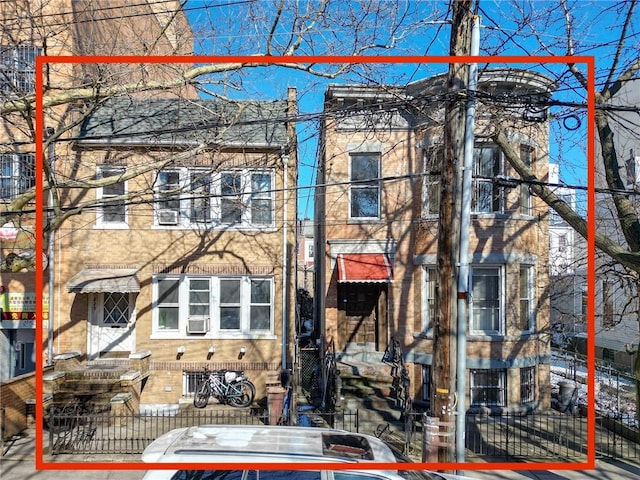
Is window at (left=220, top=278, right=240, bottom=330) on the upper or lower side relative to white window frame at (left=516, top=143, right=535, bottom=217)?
lower

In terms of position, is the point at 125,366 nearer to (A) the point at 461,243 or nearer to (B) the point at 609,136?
(A) the point at 461,243

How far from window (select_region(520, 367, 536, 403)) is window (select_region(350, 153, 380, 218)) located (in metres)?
5.64

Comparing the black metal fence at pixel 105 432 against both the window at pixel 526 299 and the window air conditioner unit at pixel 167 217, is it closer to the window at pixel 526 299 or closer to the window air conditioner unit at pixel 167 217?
the window air conditioner unit at pixel 167 217

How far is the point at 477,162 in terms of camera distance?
Result: 12.0m

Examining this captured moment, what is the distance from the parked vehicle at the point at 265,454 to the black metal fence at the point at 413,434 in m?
3.33

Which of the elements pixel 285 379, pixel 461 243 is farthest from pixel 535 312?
pixel 461 243

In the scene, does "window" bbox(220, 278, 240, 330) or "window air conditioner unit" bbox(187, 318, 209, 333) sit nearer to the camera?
"window air conditioner unit" bbox(187, 318, 209, 333)

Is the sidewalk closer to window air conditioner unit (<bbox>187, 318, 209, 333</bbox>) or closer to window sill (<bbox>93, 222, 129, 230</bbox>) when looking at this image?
window air conditioner unit (<bbox>187, 318, 209, 333</bbox>)

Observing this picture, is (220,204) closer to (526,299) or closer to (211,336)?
(211,336)

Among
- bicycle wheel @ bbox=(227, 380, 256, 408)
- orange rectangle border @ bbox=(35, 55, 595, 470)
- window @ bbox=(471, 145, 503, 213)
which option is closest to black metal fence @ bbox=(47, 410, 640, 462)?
bicycle wheel @ bbox=(227, 380, 256, 408)

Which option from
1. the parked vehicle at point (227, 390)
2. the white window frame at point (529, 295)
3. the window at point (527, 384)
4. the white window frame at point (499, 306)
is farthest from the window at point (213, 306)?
the window at point (527, 384)

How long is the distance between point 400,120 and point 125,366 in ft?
31.3

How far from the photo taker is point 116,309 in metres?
12.4

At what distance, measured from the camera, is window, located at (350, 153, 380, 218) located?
41.7 ft
